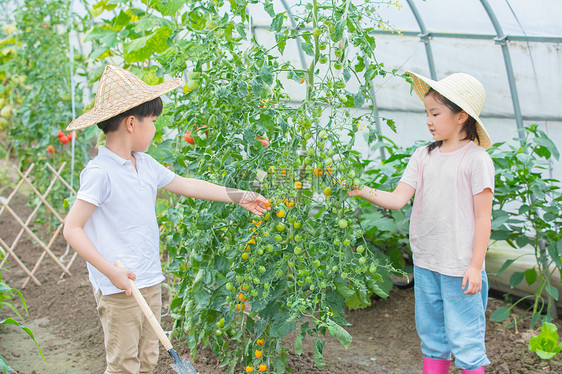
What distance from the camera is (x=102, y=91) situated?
6.01 ft

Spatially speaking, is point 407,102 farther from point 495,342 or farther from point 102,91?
point 102,91

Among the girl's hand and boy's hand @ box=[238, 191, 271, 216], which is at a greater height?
boy's hand @ box=[238, 191, 271, 216]

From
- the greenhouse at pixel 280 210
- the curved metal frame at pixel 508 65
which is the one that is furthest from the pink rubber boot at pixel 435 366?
the curved metal frame at pixel 508 65

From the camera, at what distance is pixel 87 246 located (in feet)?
5.33

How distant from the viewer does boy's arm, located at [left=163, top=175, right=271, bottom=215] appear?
1.85 m

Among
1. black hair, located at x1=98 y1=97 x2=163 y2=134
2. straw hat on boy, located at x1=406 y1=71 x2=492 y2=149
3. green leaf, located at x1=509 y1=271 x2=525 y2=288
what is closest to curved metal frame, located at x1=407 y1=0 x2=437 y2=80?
green leaf, located at x1=509 y1=271 x2=525 y2=288

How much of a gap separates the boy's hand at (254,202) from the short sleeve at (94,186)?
43cm

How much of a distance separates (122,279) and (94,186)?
283 mm

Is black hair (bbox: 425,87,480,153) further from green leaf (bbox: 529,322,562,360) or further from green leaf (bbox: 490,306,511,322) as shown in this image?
green leaf (bbox: 490,306,511,322)

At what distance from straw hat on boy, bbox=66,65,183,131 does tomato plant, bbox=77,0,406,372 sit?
0.17m

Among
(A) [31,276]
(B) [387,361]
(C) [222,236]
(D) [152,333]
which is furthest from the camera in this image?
(A) [31,276]

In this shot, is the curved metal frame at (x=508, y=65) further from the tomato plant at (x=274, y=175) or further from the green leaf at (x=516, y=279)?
the tomato plant at (x=274, y=175)

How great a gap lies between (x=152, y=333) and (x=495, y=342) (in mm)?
1679

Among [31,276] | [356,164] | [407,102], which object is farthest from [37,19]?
[356,164]
